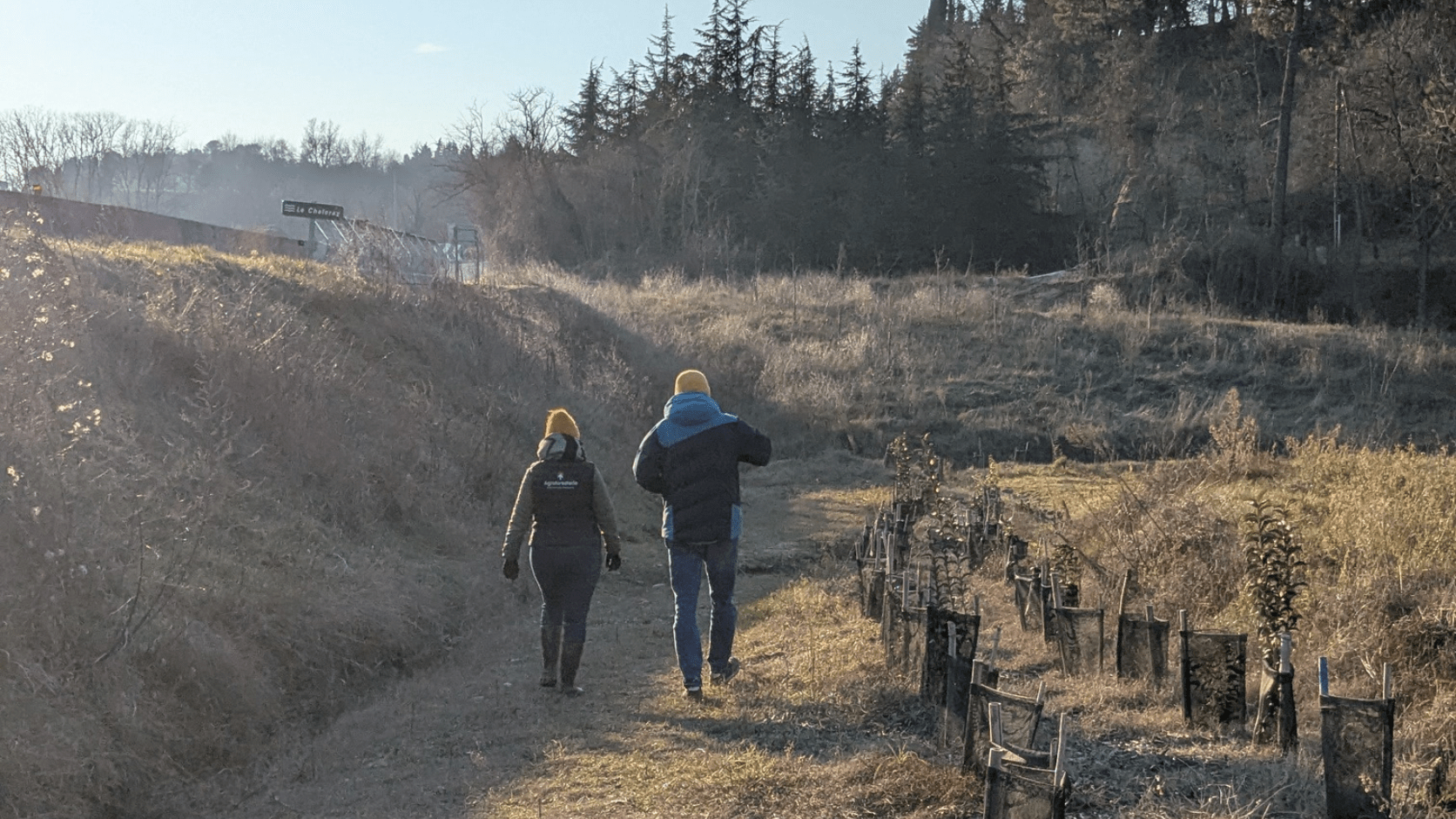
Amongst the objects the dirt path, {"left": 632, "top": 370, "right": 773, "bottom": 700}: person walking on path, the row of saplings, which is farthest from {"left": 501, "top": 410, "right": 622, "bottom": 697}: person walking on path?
the row of saplings

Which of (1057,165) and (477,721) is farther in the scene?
(1057,165)

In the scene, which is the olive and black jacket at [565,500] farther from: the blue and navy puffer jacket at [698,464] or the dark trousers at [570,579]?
the blue and navy puffer jacket at [698,464]

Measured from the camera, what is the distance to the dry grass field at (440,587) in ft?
21.7

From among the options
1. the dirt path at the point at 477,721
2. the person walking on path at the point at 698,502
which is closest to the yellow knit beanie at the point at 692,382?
the person walking on path at the point at 698,502

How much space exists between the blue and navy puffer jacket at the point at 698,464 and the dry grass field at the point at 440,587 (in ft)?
3.75

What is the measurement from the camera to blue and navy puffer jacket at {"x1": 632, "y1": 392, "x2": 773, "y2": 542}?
8.23 m

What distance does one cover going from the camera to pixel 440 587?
40.8ft

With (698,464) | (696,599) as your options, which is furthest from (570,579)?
(698,464)

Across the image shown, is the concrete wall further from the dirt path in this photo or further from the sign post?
the dirt path

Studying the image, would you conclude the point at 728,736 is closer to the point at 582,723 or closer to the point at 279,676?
the point at 582,723

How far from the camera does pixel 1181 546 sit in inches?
417

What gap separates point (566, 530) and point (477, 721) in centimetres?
140

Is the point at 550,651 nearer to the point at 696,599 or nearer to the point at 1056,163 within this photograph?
the point at 696,599

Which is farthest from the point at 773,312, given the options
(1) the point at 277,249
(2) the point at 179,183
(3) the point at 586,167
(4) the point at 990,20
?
(2) the point at 179,183
